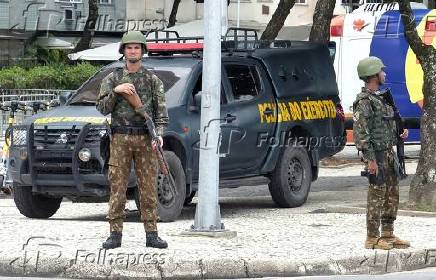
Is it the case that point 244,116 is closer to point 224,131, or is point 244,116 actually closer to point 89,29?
point 224,131

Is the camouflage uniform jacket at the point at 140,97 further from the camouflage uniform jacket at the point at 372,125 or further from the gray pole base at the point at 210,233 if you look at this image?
the camouflage uniform jacket at the point at 372,125

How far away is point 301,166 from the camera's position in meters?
15.8

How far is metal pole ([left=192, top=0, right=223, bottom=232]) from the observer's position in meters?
11.6

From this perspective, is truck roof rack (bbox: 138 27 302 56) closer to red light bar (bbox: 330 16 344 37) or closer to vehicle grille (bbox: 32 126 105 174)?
vehicle grille (bbox: 32 126 105 174)

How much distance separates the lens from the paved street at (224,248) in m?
9.95

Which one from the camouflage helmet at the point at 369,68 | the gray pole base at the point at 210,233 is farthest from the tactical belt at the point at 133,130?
the camouflage helmet at the point at 369,68

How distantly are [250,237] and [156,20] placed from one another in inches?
1385

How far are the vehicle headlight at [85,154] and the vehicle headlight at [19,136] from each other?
94cm

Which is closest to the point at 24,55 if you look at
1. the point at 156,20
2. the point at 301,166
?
the point at 156,20

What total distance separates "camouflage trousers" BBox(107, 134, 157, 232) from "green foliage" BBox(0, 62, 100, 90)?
1789 cm

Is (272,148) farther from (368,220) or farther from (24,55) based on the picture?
(24,55)

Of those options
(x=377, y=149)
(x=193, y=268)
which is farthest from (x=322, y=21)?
(x=193, y=268)

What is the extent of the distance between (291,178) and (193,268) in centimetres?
584

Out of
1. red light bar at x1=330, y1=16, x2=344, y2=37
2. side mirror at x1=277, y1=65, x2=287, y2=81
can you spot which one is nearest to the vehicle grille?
side mirror at x1=277, y1=65, x2=287, y2=81
